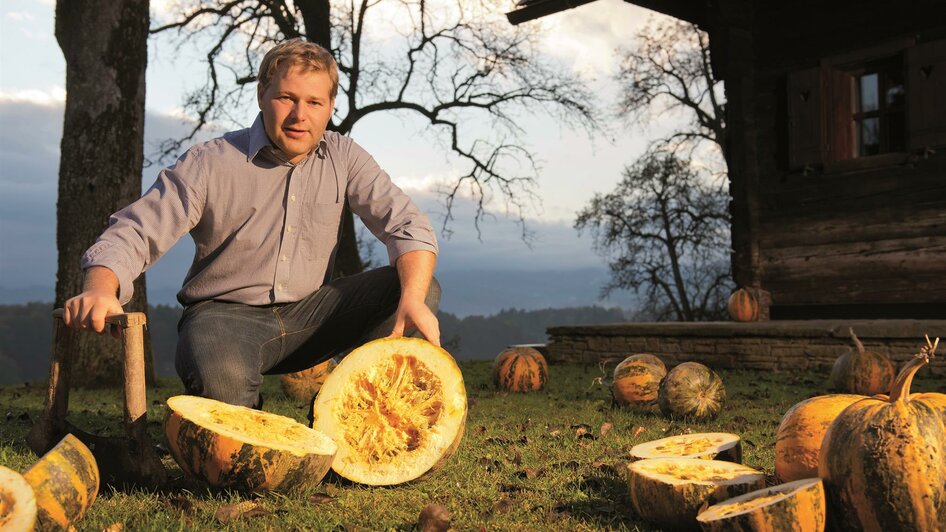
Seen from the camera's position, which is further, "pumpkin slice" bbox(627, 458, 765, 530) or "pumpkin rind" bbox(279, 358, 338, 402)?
"pumpkin rind" bbox(279, 358, 338, 402)

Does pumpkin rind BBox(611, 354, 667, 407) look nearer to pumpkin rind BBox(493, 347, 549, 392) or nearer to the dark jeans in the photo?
pumpkin rind BBox(493, 347, 549, 392)

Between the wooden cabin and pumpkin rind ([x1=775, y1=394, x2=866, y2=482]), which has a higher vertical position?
the wooden cabin

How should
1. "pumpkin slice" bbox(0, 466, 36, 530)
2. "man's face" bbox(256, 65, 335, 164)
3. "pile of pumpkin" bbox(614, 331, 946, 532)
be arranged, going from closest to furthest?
"pumpkin slice" bbox(0, 466, 36, 530) → "pile of pumpkin" bbox(614, 331, 946, 532) → "man's face" bbox(256, 65, 335, 164)

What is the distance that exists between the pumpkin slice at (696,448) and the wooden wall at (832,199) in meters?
8.48

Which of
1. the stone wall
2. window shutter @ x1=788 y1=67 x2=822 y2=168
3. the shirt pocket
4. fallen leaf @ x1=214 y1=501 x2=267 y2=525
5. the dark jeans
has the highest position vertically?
window shutter @ x1=788 y1=67 x2=822 y2=168

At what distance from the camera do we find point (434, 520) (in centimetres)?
266

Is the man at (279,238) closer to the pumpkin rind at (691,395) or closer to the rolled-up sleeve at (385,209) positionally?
the rolled-up sleeve at (385,209)

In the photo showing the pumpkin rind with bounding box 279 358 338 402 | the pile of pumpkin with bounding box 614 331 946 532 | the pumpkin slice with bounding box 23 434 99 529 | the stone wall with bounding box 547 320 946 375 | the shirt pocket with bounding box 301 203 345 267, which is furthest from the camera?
the stone wall with bounding box 547 320 946 375

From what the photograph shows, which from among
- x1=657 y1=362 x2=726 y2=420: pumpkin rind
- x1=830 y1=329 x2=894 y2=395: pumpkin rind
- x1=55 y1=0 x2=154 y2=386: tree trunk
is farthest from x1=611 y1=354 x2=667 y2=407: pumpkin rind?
x1=55 y1=0 x2=154 y2=386: tree trunk

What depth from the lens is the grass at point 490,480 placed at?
282 cm

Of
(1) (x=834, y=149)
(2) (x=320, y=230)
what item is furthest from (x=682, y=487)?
(1) (x=834, y=149)

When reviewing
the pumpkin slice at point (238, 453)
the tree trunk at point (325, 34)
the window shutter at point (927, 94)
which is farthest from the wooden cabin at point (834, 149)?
the pumpkin slice at point (238, 453)

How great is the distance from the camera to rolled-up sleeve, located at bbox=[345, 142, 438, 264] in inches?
152

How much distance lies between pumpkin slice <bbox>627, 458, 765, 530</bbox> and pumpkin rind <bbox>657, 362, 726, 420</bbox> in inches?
95.4
